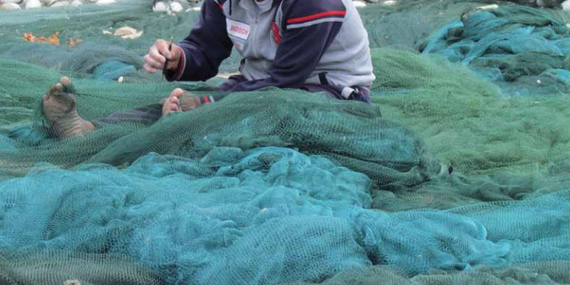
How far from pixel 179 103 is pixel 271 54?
1.54 ft

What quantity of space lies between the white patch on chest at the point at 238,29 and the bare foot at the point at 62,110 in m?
0.78

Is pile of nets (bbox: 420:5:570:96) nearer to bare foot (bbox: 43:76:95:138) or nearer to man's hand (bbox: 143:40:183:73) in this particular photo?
man's hand (bbox: 143:40:183:73)

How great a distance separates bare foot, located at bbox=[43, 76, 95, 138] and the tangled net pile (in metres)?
0.06

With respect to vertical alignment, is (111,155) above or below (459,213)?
below

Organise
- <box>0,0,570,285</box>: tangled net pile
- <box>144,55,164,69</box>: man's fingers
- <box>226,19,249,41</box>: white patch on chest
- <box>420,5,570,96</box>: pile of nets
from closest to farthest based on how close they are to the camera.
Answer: <box>0,0,570,285</box>: tangled net pile, <box>144,55,164,69</box>: man's fingers, <box>226,19,249,41</box>: white patch on chest, <box>420,5,570,96</box>: pile of nets

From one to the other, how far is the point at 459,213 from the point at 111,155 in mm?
1076

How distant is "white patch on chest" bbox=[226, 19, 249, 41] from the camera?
338cm

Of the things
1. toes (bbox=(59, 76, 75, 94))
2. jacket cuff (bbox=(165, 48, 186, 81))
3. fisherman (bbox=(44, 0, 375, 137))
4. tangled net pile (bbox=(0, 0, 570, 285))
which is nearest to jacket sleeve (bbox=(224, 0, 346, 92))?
fisherman (bbox=(44, 0, 375, 137))

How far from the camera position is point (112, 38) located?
5.84 metres

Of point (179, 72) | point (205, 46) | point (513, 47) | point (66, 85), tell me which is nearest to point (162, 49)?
point (179, 72)

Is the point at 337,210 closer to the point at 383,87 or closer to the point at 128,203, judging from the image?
the point at 128,203

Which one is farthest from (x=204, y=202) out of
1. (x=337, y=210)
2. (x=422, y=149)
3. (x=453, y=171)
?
(x=453, y=171)

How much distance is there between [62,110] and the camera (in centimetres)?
285

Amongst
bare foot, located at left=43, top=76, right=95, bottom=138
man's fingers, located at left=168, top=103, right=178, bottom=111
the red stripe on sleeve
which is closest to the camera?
bare foot, located at left=43, top=76, right=95, bottom=138
